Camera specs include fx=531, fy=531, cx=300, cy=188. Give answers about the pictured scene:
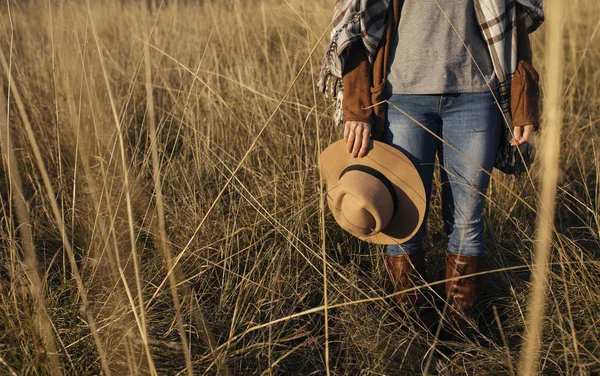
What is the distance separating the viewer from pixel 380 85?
1615mm

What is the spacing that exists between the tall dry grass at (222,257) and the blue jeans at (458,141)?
177 millimetres

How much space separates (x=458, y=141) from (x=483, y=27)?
344 millimetres

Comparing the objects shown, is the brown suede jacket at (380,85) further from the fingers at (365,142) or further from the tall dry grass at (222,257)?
the tall dry grass at (222,257)

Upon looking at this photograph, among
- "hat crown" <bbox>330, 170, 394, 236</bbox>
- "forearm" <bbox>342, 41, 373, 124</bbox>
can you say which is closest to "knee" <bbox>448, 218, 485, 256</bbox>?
"hat crown" <bbox>330, 170, 394, 236</bbox>

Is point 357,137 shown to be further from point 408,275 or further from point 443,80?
point 408,275

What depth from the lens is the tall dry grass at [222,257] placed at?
4.81 ft

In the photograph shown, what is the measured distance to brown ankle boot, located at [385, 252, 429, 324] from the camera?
Result: 186 cm

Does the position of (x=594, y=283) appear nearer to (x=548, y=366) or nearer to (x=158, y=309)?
(x=548, y=366)

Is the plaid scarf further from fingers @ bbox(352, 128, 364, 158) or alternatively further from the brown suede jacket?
fingers @ bbox(352, 128, 364, 158)

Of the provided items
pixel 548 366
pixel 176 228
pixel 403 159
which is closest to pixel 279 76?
pixel 176 228

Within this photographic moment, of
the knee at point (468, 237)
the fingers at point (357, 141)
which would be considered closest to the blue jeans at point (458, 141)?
the knee at point (468, 237)

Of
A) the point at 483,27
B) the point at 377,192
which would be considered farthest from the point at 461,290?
the point at 483,27

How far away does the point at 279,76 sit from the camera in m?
3.17

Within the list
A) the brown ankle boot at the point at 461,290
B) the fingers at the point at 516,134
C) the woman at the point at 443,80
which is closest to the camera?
the woman at the point at 443,80
